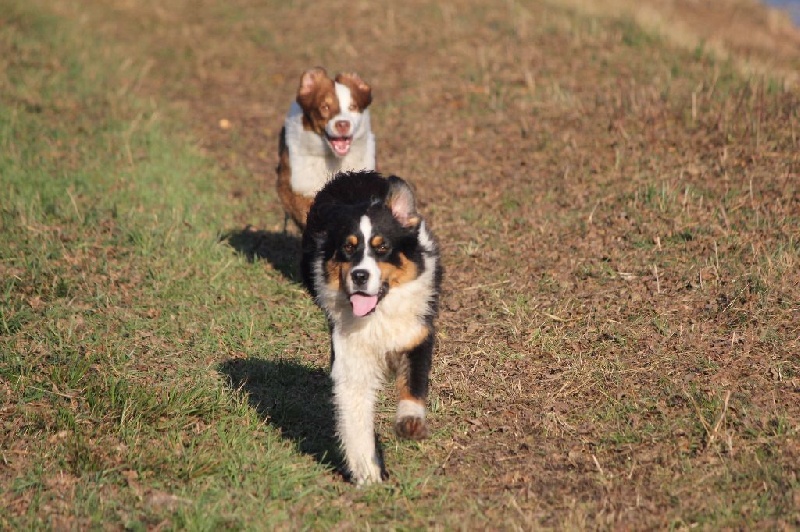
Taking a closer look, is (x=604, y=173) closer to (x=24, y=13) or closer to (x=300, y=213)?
(x=300, y=213)

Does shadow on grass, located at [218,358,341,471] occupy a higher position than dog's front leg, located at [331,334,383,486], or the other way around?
dog's front leg, located at [331,334,383,486]

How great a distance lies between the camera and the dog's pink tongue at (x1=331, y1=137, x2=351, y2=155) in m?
7.98

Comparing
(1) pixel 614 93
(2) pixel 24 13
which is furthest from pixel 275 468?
(2) pixel 24 13

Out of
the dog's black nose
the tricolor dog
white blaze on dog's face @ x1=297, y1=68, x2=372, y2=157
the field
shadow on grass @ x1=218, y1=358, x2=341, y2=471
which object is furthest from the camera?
white blaze on dog's face @ x1=297, y1=68, x2=372, y2=157

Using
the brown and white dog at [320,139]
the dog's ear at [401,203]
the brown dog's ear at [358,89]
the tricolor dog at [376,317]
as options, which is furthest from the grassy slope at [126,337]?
the brown dog's ear at [358,89]

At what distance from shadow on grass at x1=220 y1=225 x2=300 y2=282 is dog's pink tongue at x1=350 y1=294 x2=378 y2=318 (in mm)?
3428

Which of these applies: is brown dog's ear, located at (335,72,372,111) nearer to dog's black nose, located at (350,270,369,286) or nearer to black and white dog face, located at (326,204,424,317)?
black and white dog face, located at (326,204,424,317)

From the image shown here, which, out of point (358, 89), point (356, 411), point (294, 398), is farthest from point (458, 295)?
point (356, 411)

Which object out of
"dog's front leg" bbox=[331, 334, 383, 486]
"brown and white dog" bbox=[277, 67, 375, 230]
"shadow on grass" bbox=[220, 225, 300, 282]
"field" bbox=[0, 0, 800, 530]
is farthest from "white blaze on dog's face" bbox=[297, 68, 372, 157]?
"dog's front leg" bbox=[331, 334, 383, 486]

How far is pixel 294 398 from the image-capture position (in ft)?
20.1

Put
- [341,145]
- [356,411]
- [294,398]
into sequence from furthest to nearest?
[341,145], [294,398], [356,411]

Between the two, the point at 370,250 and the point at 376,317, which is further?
the point at 376,317

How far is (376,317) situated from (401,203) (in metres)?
0.61

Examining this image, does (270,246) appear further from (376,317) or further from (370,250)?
(370,250)
